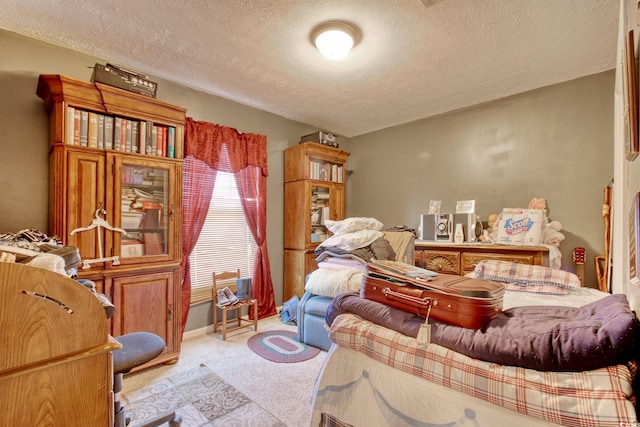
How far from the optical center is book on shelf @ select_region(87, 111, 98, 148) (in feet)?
6.87

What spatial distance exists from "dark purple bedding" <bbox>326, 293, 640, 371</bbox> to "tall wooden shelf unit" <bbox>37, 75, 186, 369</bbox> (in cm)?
208

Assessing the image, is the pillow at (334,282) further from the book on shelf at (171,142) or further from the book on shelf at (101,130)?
the book on shelf at (101,130)

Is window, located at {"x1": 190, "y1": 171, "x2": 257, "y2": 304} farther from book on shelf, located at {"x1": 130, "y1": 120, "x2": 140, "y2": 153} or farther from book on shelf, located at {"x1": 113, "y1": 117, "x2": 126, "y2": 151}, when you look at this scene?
book on shelf, located at {"x1": 113, "y1": 117, "x2": 126, "y2": 151}

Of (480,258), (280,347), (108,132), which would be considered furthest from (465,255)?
(108,132)

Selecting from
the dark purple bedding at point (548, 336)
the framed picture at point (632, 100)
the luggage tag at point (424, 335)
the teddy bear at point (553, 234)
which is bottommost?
the luggage tag at point (424, 335)

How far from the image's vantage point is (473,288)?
973 mm

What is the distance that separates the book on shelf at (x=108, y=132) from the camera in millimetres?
2168

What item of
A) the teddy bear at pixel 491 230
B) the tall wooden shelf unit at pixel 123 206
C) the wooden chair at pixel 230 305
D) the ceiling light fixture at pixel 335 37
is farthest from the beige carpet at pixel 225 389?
the ceiling light fixture at pixel 335 37

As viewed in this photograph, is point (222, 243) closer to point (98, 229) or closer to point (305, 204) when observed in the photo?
point (305, 204)

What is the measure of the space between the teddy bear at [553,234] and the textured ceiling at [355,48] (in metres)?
1.48

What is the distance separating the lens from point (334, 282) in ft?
8.23

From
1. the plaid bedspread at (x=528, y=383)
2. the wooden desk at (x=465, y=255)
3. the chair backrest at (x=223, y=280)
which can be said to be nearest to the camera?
the plaid bedspread at (x=528, y=383)

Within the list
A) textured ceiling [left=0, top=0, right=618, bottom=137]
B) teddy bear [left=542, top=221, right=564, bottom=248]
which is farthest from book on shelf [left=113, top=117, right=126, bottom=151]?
teddy bear [left=542, top=221, right=564, bottom=248]

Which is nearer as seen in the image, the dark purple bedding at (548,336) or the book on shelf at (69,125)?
the dark purple bedding at (548,336)
